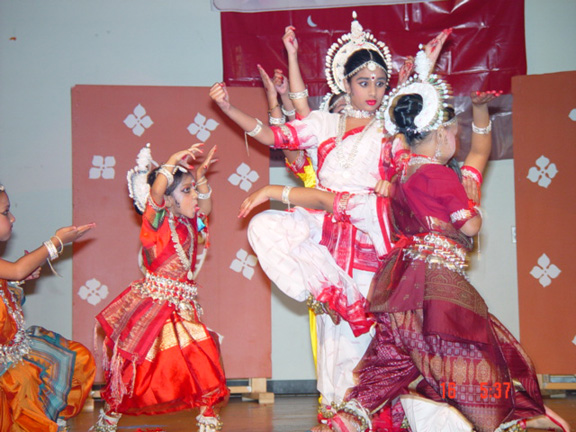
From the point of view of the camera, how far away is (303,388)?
4.85m

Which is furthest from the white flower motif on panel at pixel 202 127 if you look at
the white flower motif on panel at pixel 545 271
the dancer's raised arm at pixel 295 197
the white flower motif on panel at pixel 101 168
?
the white flower motif on panel at pixel 545 271

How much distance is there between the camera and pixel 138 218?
4.67 m

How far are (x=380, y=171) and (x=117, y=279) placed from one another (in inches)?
83.6

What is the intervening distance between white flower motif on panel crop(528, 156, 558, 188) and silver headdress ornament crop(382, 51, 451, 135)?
78.7 inches

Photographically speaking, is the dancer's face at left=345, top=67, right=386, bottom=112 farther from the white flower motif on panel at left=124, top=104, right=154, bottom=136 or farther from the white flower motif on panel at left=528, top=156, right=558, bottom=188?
the white flower motif on panel at left=124, top=104, right=154, bottom=136

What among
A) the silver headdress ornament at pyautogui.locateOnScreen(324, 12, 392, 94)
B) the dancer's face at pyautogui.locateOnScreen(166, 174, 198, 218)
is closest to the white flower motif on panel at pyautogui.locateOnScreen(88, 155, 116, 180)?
the dancer's face at pyautogui.locateOnScreen(166, 174, 198, 218)

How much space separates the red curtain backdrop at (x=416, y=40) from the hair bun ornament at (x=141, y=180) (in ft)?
4.16

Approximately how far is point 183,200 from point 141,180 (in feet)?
0.93

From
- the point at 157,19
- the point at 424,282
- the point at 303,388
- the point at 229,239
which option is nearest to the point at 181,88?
the point at 157,19

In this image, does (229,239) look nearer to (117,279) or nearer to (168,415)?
(117,279)

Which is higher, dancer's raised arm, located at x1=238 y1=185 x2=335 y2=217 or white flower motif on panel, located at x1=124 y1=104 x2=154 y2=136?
white flower motif on panel, located at x1=124 y1=104 x2=154 y2=136

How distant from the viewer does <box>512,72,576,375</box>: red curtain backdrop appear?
14.7 ft
